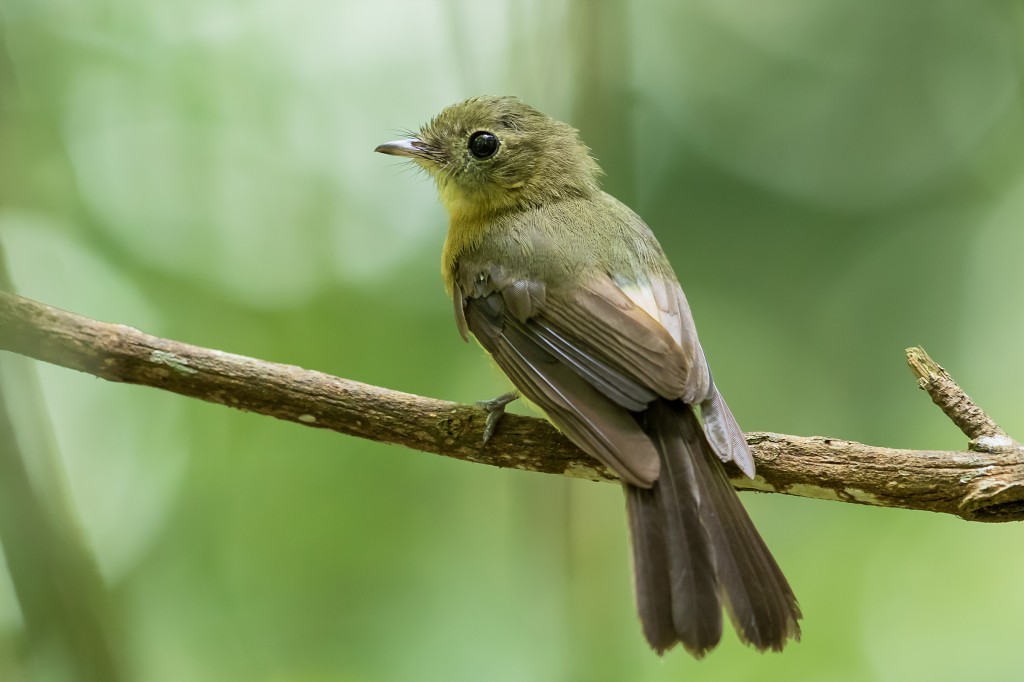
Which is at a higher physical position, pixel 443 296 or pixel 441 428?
pixel 443 296

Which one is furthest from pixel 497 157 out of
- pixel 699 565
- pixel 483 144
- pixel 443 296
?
pixel 699 565

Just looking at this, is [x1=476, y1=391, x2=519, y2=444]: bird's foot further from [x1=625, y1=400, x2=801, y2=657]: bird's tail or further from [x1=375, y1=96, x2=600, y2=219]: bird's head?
[x1=375, y1=96, x2=600, y2=219]: bird's head

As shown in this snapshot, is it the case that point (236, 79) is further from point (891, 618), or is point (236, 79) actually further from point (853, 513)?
point (891, 618)

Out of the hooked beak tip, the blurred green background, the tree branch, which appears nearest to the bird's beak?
the hooked beak tip

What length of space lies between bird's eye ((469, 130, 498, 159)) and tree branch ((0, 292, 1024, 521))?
1.18m

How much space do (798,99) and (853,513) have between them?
7.43ft

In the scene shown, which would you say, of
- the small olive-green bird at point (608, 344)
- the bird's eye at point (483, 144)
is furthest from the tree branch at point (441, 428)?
the bird's eye at point (483, 144)

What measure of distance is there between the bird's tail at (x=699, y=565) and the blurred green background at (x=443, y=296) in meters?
0.81

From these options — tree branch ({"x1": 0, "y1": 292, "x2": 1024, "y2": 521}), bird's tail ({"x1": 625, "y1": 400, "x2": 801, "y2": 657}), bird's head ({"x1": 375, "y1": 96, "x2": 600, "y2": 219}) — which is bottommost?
bird's tail ({"x1": 625, "y1": 400, "x2": 801, "y2": 657})

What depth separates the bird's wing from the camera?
8.10 ft

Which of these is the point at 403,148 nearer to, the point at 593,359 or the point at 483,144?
the point at 483,144

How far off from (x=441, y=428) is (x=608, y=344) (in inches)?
22.2

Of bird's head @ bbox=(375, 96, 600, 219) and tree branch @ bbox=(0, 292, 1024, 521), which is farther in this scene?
bird's head @ bbox=(375, 96, 600, 219)

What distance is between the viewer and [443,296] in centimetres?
414
